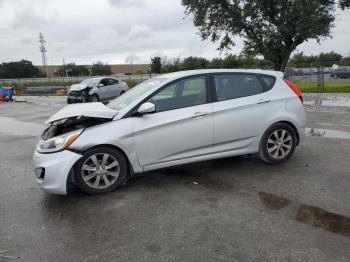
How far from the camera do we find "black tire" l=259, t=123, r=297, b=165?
5336 millimetres

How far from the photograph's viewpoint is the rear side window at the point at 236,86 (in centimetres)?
509

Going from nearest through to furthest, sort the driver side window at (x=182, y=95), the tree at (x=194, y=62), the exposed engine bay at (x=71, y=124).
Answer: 1. the exposed engine bay at (x=71, y=124)
2. the driver side window at (x=182, y=95)
3. the tree at (x=194, y=62)

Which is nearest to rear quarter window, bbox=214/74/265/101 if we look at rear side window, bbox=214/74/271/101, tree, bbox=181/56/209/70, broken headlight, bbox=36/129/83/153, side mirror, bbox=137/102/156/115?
rear side window, bbox=214/74/271/101

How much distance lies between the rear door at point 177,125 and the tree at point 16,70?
9503 cm

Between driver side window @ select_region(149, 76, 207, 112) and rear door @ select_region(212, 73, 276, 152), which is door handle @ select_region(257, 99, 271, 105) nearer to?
rear door @ select_region(212, 73, 276, 152)

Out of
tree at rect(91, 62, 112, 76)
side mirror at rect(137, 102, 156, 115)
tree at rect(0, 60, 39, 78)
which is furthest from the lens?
tree at rect(91, 62, 112, 76)

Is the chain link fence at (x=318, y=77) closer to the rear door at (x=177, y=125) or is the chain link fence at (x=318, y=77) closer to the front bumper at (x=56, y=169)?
the rear door at (x=177, y=125)

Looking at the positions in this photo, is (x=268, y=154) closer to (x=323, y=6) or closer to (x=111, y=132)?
(x=111, y=132)

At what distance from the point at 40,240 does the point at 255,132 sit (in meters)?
3.33

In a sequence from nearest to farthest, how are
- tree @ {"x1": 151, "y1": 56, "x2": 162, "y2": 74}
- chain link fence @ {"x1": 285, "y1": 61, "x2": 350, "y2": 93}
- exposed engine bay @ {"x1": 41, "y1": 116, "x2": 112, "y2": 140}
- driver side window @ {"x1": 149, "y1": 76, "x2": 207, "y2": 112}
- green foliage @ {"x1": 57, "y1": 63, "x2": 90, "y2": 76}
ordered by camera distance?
exposed engine bay @ {"x1": 41, "y1": 116, "x2": 112, "y2": 140} → driver side window @ {"x1": 149, "y1": 76, "x2": 207, "y2": 112} → chain link fence @ {"x1": 285, "y1": 61, "x2": 350, "y2": 93} → tree @ {"x1": 151, "y1": 56, "x2": 162, "y2": 74} → green foliage @ {"x1": 57, "y1": 63, "x2": 90, "y2": 76}

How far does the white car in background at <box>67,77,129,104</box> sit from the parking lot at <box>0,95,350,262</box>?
43.2 ft

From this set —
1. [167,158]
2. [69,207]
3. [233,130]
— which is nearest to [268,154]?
[233,130]

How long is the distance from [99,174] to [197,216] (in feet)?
4.80

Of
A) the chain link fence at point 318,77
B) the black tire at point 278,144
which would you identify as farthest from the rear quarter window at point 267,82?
the chain link fence at point 318,77
